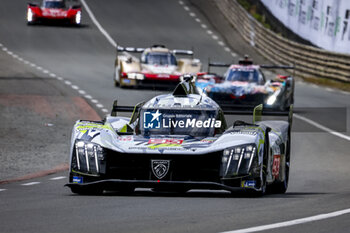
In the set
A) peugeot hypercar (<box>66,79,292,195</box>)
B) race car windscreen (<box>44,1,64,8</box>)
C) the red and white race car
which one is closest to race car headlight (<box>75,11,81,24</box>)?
the red and white race car

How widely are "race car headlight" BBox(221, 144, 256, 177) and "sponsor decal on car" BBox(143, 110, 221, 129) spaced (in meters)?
1.51

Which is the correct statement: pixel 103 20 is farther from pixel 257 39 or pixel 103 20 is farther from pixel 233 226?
pixel 233 226

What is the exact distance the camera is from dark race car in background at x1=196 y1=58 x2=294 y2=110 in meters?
23.6

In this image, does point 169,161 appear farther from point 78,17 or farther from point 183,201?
point 78,17

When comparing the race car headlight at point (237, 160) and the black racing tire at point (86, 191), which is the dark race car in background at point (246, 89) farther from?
the race car headlight at point (237, 160)

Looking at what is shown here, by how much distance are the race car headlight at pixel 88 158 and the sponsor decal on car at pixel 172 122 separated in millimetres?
1397

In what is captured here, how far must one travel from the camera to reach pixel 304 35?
129ft

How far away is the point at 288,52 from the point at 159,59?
1005 cm

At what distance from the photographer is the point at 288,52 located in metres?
38.9

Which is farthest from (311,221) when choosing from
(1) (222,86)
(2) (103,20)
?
(2) (103,20)

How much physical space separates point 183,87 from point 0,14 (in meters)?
36.9

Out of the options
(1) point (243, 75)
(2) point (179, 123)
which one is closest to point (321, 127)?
(1) point (243, 75)

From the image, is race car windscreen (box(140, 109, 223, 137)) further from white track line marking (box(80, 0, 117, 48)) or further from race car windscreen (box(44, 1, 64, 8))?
race car windscreen (box(44, 1, 64, 8))

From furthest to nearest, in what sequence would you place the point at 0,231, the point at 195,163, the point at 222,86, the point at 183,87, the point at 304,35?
1. the point at 304,35
2. the point at 222,86
3. the point at 183,87
4. the point at 195,163
5. the point at 0,231
